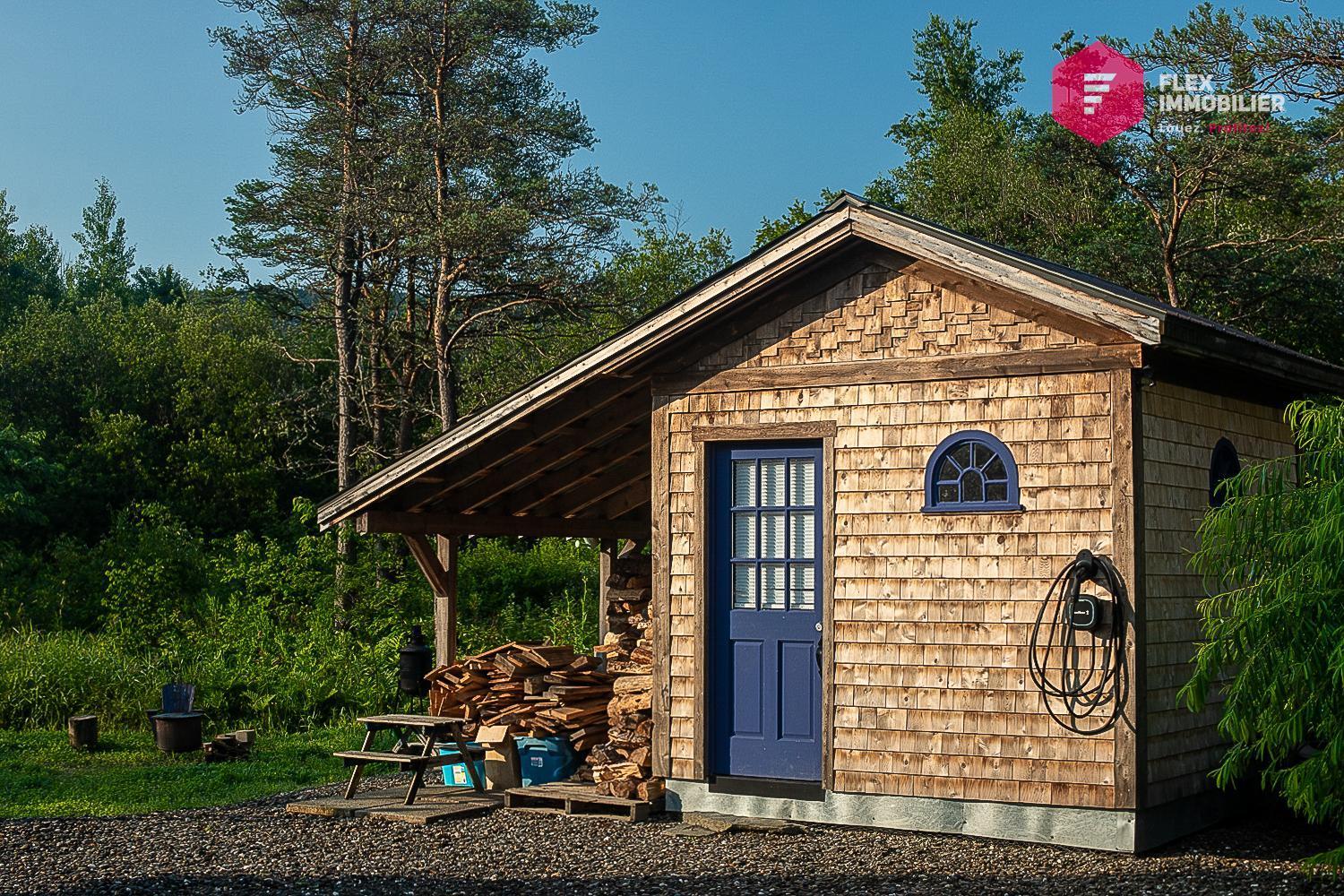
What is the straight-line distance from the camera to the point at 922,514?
8742mm

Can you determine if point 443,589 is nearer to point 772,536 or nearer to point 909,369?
point 772,536

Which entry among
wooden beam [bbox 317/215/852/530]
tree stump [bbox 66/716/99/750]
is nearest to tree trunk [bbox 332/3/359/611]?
tree stump [bbox 66/716/99/750]

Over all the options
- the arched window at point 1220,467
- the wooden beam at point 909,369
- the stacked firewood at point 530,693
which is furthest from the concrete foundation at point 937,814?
the wooden beam at point 909,369

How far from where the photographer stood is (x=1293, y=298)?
21719mm

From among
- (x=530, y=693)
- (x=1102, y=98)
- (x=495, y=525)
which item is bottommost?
(x=530, y=693)

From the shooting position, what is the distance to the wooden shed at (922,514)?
322 inches

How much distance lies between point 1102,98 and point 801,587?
17.8m

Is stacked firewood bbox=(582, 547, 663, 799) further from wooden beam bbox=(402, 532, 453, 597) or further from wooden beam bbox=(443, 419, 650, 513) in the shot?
A: wooden beam bbox=(402, 532, 453, 597)

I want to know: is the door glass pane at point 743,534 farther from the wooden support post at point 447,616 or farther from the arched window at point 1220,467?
the wooden support post at point 447,616

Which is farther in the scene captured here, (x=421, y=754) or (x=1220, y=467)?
(x=421, y=754)

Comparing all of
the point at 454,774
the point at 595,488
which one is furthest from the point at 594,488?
the point at 454,774

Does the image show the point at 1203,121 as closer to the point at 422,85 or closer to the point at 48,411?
the point at 422,85

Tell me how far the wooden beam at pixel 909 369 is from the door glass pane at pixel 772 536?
88cm

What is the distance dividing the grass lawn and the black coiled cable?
6480mm
